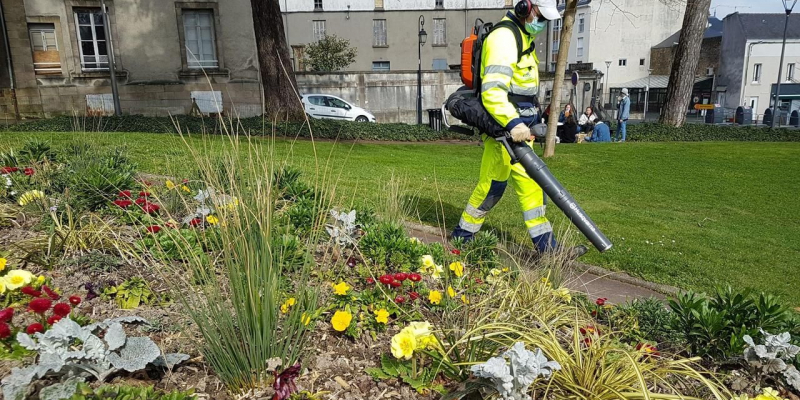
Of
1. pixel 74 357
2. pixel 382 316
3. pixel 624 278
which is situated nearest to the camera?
pixel 74 357

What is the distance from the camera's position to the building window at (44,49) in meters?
18.3

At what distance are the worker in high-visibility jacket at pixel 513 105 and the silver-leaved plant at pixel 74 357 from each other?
8.95ft

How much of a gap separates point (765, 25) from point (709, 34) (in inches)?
535

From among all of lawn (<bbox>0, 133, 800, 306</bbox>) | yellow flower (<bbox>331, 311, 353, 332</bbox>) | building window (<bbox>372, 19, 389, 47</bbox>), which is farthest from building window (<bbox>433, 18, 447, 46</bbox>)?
yellow flower (<bbox>331, 311, 353, 332</bbox>)

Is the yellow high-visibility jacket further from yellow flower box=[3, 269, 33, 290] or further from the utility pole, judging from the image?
the utility pole

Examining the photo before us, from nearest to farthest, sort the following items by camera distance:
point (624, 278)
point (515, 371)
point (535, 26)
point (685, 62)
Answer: point (515, 371), point (535, 26), point (624, 278), point (685, 62)

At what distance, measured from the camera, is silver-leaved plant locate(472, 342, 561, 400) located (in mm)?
A: 1641

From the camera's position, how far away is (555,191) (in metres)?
3.76

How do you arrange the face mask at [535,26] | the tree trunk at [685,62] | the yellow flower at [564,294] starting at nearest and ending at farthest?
the yellow flower at [564,294] < the face mask at [535,26] < the tree trunk at [685,62]

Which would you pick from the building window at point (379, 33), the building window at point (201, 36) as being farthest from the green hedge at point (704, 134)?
the building window at point (379, 33)

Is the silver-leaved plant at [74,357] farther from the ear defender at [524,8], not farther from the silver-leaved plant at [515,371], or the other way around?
the ear defender at [524,8]

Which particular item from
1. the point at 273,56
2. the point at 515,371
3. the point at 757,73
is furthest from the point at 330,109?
the point at 757,73

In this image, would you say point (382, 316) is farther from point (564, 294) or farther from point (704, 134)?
point (704, 134)

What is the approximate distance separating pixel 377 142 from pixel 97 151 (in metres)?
9.87
